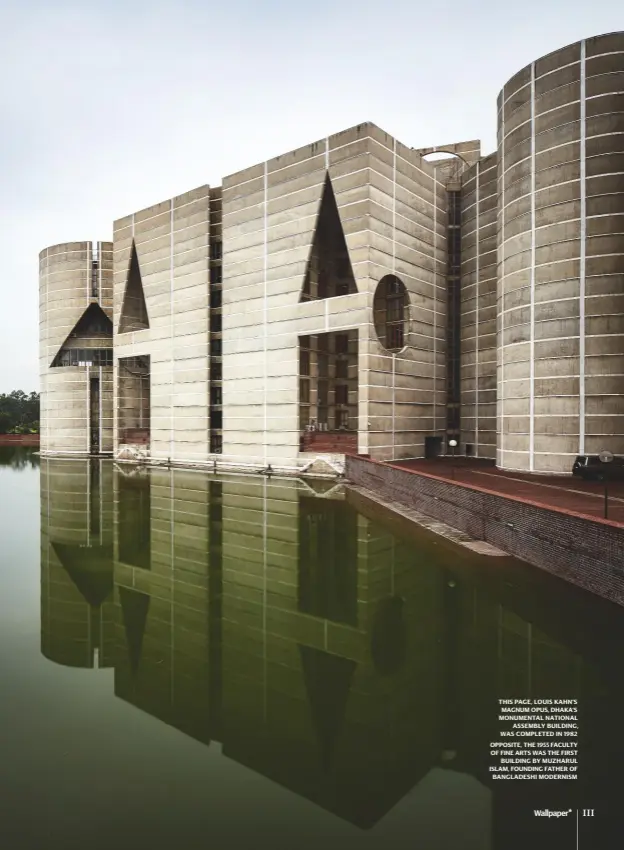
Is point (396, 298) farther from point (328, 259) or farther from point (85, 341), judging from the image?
point (85, 341)

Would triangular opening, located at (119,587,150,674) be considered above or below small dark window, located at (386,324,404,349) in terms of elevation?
below

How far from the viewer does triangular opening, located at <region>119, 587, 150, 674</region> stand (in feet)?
33.8

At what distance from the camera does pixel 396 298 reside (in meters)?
42.9

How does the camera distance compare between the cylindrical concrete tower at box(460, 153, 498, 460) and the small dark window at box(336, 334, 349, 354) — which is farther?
the small dark window at box(336, 334, 349, 354)

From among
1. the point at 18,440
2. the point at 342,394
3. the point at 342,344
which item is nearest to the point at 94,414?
the point at 342,394

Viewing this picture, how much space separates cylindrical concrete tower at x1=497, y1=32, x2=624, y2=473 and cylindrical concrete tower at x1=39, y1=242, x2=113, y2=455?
4690cm

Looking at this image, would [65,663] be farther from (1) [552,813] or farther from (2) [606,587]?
(2) [606,587]

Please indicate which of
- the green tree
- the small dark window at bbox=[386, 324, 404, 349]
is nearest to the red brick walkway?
the small dark window at bbox=[386, 324, 404, 349]

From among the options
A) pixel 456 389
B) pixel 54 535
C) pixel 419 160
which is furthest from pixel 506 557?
pixel 419 160

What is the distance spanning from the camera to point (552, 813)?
590 cm

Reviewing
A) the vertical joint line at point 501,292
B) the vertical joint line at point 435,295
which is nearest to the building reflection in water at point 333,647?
the vertical joint line at point 501,292

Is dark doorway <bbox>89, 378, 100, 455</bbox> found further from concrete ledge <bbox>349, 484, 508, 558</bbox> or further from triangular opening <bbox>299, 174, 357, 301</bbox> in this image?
concrete ledge <bbox>349, 484, 508, 558</bbox>

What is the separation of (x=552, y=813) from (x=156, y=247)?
171 feet

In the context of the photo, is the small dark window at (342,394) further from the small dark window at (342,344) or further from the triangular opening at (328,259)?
the triangular opening at (328,259)
